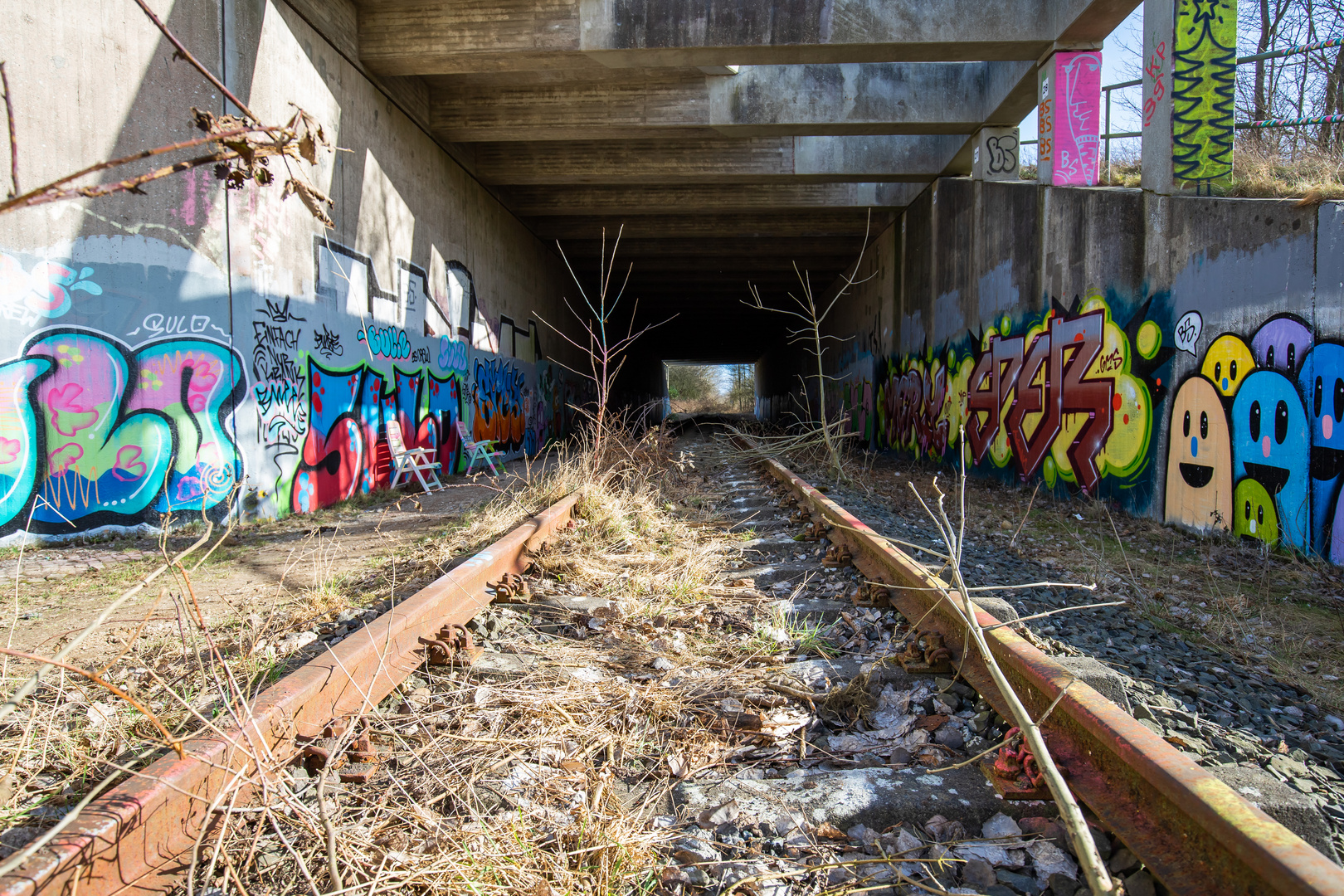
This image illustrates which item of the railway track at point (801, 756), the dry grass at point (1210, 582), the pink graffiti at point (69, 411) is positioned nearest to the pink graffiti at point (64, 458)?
→ the pink graffiti at point (69, 411)

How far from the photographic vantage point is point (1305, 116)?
38.9 ft

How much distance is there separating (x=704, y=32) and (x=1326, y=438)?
709cm

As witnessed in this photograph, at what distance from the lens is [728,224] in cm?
1582

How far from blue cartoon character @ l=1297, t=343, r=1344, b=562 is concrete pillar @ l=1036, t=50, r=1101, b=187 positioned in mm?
4187

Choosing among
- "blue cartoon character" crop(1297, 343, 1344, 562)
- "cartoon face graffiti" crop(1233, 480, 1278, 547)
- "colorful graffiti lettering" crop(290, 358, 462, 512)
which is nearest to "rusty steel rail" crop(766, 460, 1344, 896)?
"blue cartoon character" crop(1297, 343, 1344, 562)

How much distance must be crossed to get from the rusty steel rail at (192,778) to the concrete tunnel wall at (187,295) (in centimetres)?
441

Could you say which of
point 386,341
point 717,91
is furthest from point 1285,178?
point 386,341

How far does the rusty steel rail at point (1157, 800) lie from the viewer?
133 cm

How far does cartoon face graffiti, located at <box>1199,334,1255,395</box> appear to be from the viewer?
5664 mm

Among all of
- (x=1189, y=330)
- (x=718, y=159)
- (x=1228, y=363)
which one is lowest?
(x=1228, y=363)

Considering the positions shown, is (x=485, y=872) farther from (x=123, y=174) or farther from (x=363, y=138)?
(x=363, y=138)

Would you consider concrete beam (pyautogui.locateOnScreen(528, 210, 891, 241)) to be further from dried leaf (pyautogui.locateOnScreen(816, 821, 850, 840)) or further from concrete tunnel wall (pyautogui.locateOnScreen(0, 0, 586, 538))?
dried leaf (pyautogui.locateOnScreen(816, 821, 850, 840))

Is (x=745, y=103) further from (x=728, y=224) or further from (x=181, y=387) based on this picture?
(x=181, y=387)

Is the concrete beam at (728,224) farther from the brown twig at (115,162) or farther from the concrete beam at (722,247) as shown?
the brown twig at (115,162)
